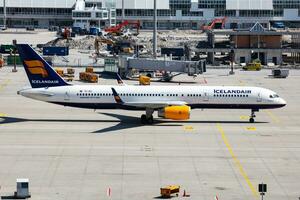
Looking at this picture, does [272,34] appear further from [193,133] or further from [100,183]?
[100,183]

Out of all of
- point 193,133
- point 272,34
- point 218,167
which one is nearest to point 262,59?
point 272,34

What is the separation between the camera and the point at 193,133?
75562mm

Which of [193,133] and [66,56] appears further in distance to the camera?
[66,56]

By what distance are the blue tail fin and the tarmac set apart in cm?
394

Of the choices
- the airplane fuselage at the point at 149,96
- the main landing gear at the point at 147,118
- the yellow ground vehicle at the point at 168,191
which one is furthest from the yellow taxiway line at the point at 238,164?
the main landing gear at the point at 147,118

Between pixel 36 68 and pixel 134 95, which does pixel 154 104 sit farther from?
pixel 36 68

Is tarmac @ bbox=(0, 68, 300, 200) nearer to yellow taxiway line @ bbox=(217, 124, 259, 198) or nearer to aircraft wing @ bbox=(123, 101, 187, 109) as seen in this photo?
yellow taxiway line @ bbox=(217, 124, 259, 198)

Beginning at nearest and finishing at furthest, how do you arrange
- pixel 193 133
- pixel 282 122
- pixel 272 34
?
pixel 193 133, pixel 282 122, pixel 272 34

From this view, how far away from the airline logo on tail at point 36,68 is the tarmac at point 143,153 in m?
4.91

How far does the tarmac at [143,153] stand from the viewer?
54406 millimetres

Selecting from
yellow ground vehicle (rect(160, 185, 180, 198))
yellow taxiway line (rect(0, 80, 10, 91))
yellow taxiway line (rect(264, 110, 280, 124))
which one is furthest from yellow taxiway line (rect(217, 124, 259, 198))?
yellow taxiway line (rect(0, 80, 10, 91))

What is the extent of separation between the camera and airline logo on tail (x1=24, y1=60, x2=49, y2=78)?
3179 inches

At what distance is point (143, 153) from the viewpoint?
6581 centimetres

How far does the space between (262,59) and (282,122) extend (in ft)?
261
